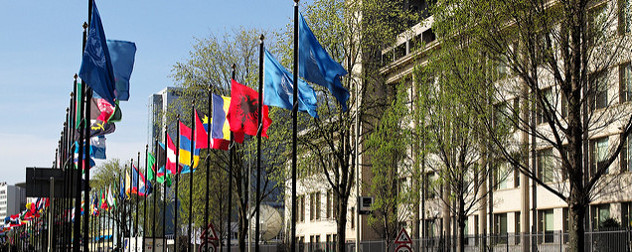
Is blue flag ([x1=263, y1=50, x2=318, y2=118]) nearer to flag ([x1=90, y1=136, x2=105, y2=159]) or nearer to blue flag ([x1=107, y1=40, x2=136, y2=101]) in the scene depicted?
blue flag ([x1=107, y1=40, x2=136, y2=101])

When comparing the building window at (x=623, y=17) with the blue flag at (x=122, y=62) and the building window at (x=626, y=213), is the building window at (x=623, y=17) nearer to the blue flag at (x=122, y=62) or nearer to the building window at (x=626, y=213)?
the blue flag at (x=122, y=62)

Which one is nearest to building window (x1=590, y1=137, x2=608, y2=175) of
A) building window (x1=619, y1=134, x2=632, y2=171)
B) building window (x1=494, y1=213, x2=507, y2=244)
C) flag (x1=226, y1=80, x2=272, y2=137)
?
building window (x1=619, y1=134, x2=632, y2=171)

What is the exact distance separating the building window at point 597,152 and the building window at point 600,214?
1.88 meters

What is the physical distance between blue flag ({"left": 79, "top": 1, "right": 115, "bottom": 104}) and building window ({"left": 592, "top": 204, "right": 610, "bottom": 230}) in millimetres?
28790

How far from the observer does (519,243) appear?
50688 mm

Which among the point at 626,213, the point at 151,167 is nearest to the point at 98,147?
the point at 151,167

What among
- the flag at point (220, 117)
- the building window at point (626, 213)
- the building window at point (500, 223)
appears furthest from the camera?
the building window at point (500, 223)

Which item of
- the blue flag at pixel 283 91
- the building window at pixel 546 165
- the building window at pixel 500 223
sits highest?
the blue flag at pixel 283 91

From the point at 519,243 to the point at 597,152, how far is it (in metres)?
7.18

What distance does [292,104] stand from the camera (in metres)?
29.3

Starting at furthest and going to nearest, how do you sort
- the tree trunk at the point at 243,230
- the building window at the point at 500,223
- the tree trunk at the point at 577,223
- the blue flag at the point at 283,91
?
1. the tree trunk at the point at 243,230
2. the building window at the point at 500,223
3. the blue flag at the point at 283,91
4. the tree trunk at the point at 577,223

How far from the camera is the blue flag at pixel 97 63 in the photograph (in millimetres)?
25109

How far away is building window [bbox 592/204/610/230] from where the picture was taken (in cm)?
4605

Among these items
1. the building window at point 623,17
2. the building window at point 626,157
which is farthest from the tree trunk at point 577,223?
the building window at point 626,157
